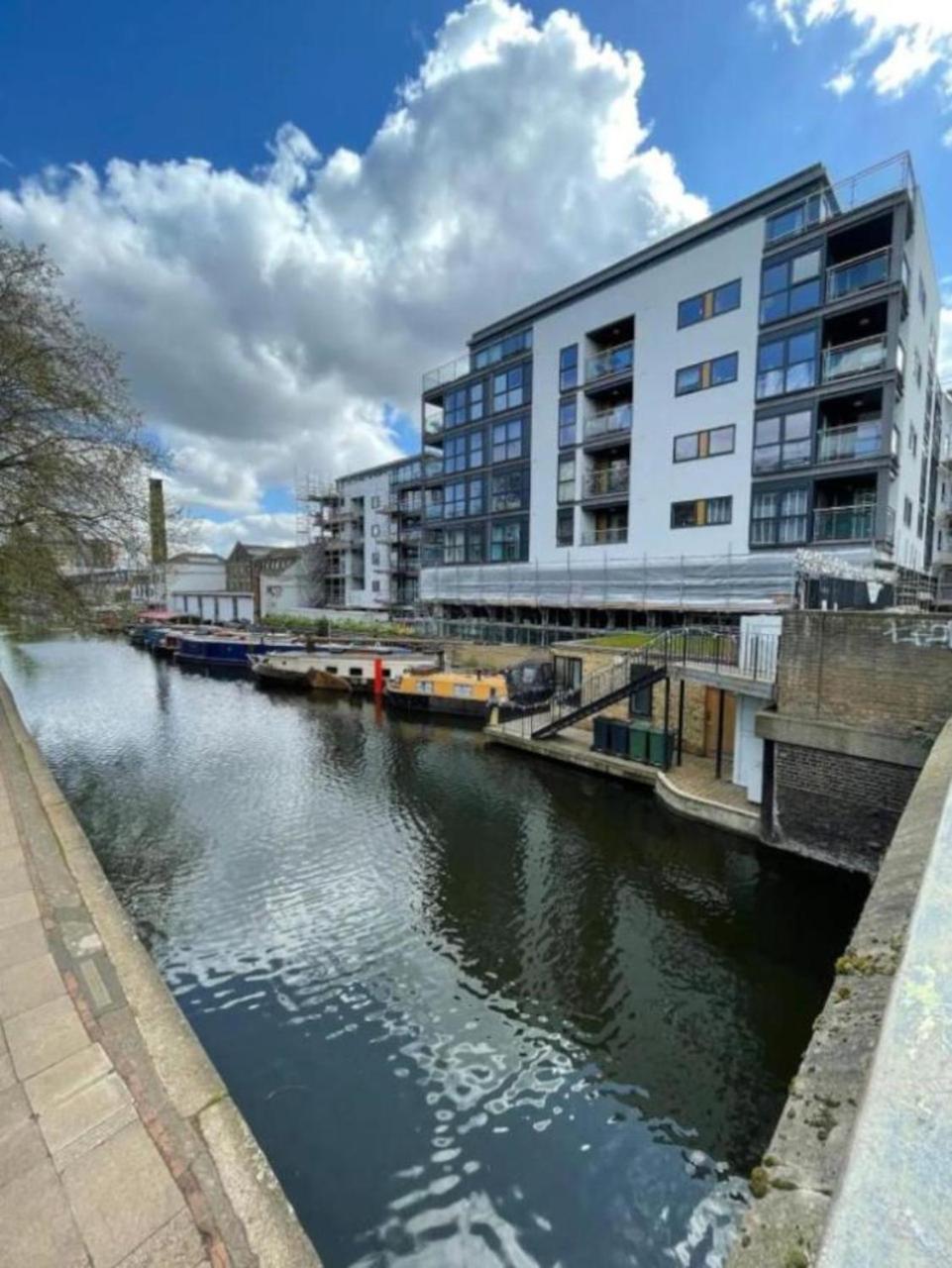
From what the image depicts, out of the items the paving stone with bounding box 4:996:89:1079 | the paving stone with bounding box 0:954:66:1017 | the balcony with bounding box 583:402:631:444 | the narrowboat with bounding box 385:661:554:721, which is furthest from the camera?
the balcony with bounding box 583:402:631:444

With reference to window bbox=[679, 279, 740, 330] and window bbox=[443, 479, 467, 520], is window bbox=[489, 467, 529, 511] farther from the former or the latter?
window bbox=[679, 279, 740, 330]

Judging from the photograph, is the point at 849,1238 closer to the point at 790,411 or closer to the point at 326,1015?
the point at 326,1015

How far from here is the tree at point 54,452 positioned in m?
10.5

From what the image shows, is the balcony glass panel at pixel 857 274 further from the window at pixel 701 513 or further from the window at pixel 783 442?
the window at pixel 701 513

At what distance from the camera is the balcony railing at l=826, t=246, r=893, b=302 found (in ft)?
60.8

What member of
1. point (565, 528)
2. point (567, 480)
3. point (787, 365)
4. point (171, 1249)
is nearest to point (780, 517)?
point (787, 365)

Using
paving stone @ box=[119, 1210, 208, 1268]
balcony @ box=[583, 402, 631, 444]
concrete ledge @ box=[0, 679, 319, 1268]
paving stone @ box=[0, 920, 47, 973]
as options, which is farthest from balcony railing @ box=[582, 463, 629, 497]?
paving stone @ box=[119, 1210, 208, 1268]

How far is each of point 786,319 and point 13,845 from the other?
2528 cm

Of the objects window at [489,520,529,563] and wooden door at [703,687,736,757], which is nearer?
wooden door at [703,687,736,757]

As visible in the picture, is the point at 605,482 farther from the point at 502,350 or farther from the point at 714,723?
the point at 714,723

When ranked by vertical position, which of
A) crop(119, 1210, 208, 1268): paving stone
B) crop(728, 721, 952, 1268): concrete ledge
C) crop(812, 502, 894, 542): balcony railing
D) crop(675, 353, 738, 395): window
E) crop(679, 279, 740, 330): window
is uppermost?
crop(679, 279, 740, 330): window

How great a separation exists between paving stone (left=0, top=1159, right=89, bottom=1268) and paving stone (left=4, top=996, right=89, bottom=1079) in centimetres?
67

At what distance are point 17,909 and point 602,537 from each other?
2532 centimetres

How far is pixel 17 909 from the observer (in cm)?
463
